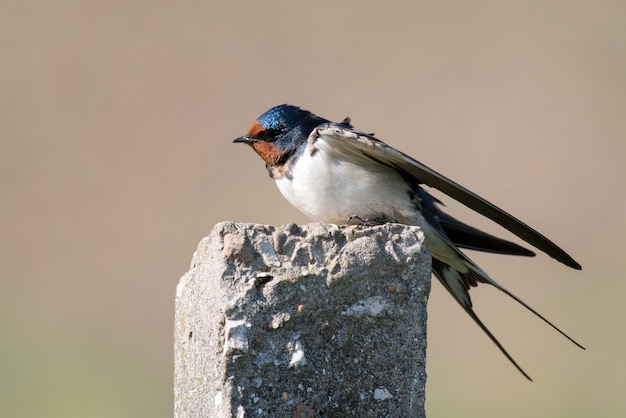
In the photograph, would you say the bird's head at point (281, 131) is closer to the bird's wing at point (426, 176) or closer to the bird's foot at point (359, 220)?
the bird's wing at point (426, 176)

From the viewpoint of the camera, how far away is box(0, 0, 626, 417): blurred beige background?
21.9ft

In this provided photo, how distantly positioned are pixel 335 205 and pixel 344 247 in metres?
0.93

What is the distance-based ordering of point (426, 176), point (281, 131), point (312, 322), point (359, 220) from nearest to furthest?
point (312, 322)
point (426, 176)
point (359, 220)
point (281, 131)

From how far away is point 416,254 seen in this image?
2.29 meters

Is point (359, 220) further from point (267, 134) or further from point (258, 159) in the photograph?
point (258, 159)

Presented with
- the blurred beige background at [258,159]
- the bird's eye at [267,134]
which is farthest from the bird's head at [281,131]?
the blurred beige background at [258,159]

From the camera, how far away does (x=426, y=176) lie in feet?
9.63

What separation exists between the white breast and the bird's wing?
A: 0.12 feet

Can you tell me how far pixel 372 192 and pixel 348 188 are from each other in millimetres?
77

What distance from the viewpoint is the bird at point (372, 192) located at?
3096mm

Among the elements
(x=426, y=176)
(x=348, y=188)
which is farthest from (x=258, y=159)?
(x=426, y=176)

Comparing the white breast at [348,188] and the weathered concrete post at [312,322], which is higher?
the white breast at [348,188]

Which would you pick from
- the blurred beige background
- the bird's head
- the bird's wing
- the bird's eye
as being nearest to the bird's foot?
the bird's wing

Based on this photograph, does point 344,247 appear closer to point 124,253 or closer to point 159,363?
point 159,363
